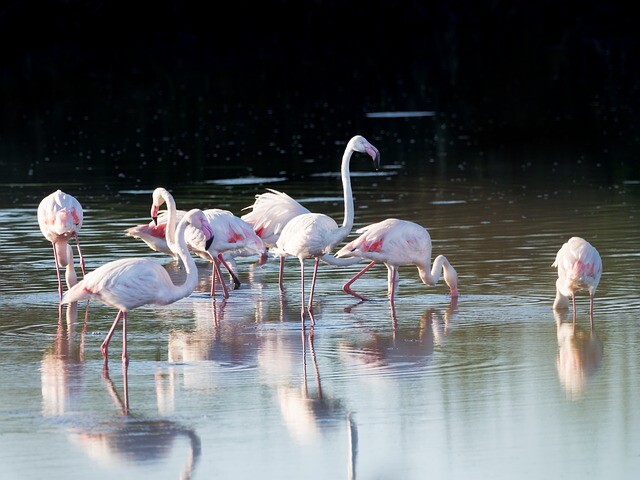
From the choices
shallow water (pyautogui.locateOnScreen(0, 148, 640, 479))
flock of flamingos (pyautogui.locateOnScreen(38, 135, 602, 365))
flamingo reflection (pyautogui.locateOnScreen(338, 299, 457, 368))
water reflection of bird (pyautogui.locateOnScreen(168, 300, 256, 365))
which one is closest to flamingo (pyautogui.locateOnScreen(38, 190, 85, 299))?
flock of flamingos (pyautogui.locateOnScreen(38, 135, 602, 365))

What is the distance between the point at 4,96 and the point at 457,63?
13.2m

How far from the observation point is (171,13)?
4972 centimetres

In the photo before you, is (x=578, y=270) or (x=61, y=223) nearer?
(x=578, y=270)

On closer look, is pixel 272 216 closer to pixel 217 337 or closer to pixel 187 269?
pixel 217 337

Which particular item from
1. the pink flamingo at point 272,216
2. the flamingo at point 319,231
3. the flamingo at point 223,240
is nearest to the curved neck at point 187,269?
the flamingo at point 319,231

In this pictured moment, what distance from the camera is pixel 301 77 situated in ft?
115

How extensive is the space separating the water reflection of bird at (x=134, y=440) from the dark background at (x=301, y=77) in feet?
37.6

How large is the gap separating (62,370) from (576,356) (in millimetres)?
2937

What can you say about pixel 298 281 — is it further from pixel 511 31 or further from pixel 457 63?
pixel 511 31

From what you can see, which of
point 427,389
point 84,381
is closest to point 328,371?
point 427,389

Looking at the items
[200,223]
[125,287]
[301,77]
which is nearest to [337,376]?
[125,287]

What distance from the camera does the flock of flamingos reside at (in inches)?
310

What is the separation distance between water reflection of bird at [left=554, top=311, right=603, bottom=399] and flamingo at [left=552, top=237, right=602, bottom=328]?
0.22m

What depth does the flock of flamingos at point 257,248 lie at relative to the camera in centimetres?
788
